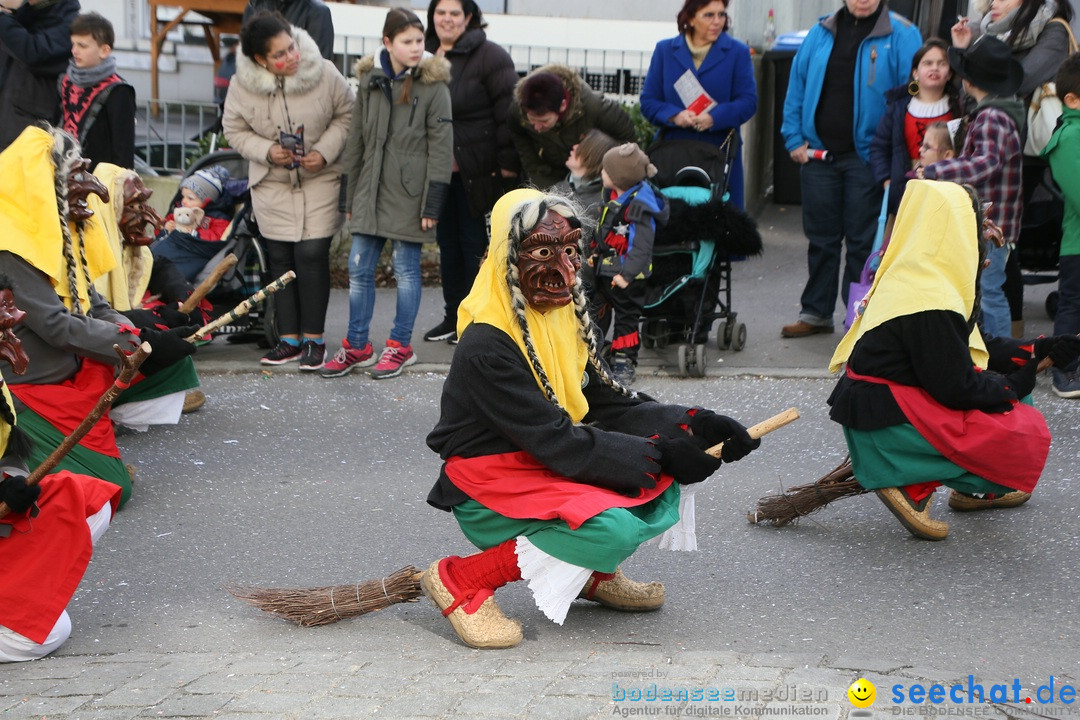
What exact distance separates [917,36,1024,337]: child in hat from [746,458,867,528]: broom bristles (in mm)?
2345

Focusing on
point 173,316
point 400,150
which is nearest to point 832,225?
point 400,150

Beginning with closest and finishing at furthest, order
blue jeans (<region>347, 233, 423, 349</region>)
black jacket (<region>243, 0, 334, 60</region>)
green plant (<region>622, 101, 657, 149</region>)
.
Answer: blue jeans (<region>347, 233, 423, 349</region>) → black jacket (<region>243, 0, 334, 60</region>) → green plant (<region>622, 101, 657, 149</region>)

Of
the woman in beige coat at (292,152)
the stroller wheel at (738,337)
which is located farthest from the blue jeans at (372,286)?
the stroller wheel at (738,337)

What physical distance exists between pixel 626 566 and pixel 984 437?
1424 mm

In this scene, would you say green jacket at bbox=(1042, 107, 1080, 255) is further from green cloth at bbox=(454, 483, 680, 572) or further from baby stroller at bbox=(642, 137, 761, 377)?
green cloth at bbox=(454, 483, 680, 572)

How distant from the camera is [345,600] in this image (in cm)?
449

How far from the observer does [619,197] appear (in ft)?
25.0

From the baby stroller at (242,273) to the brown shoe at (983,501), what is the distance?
15.0 ft

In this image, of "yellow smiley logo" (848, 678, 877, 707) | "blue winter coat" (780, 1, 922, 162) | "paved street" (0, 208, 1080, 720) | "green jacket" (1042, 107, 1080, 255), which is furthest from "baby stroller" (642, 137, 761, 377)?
"yellow smiley logo" (848, 678, 877, 707)

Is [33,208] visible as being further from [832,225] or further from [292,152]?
[832,225]

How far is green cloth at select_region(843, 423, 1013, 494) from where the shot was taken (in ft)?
16.6

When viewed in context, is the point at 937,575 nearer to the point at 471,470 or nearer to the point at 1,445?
the point at 471,470

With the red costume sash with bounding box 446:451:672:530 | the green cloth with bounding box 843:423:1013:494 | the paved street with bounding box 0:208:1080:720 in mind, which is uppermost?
the red costume sash with bounding box 446:451:672:530

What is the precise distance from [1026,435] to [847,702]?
193 cm
